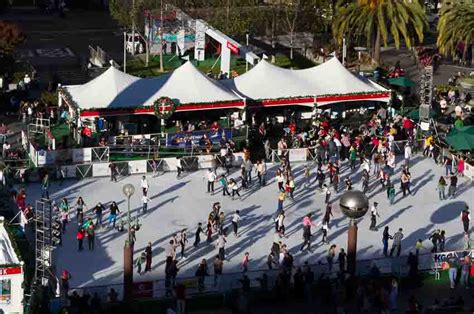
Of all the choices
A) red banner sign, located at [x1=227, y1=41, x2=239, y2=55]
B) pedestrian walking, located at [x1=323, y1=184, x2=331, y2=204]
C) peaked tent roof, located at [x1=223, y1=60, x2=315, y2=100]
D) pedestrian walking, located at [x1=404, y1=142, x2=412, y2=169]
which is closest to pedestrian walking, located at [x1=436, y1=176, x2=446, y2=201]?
pedestrian walking, located at [x1=404, y1=142, x2=412, y2=169]

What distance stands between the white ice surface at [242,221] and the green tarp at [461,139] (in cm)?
133

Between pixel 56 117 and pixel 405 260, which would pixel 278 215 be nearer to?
pixel 405 260

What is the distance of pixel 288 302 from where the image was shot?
3812 centimetres

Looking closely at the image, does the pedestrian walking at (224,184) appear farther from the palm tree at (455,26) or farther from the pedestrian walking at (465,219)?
the palm tree at (455,26)

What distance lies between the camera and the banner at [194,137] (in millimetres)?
53094

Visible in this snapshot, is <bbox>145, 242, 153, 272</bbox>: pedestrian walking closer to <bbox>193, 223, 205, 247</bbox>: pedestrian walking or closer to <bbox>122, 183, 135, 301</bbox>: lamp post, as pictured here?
<bbox>193, 223, 205, 247</bbox>: pedestrian walking

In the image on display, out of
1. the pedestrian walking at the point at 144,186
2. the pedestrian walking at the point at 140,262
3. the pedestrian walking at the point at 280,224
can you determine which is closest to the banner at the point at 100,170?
the pedestrian walking at the point at 144,186

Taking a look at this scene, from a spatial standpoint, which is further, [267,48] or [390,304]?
[267,48]

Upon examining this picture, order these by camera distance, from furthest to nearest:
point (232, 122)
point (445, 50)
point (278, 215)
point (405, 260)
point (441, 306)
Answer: point (445, 50) → point (232, 122) → point (278, 215) → point (405, 260) → point (441, 306)

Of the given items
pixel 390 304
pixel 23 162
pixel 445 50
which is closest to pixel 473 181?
pixel 390 304

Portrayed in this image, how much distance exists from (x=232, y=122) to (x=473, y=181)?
12.3 meters

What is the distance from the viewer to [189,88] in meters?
57.3

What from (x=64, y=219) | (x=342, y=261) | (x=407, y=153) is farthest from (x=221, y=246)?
(x=407, y=153)

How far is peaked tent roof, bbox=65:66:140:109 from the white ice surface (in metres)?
6.75
